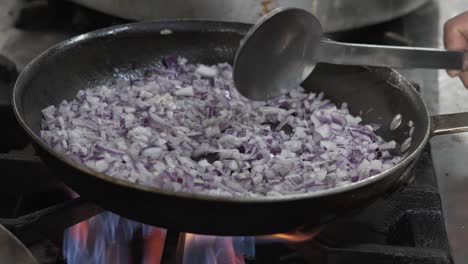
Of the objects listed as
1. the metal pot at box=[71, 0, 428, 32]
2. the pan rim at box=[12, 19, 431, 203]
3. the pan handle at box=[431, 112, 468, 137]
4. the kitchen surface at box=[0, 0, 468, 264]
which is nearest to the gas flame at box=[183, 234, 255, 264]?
the kitchen surface at box=[0, 0, 468, 264]

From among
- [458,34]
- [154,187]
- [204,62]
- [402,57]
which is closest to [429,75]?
[458,34]

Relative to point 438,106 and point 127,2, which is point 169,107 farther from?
point 438,106

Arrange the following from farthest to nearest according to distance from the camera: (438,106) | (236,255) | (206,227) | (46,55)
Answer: (438,106)
(46,55)
(236,255)
(206,227)

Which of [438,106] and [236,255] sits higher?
[438,106]

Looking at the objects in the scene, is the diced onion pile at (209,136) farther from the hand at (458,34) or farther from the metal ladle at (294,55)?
the hand at (458,34)

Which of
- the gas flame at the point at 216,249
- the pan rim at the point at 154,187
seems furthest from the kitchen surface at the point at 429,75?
the pan rim at the point at 154,187

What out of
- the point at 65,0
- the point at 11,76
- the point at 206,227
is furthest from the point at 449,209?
the point at 65,0
